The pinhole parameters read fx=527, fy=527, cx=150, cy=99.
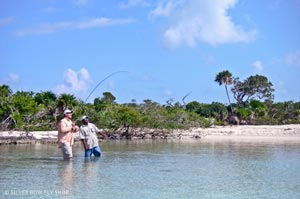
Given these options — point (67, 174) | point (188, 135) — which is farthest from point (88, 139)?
point (188, 135)

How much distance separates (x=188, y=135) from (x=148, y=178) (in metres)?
22.0

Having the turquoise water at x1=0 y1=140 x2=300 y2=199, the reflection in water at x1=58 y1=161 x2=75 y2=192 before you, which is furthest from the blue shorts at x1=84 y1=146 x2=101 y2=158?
the reflection in water at x1=58 y1=161 x2=75 y2=192

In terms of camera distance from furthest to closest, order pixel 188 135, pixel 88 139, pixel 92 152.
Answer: pixel 188 135
pixel 92 152
pixel 88 139

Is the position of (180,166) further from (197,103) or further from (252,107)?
(197,103)

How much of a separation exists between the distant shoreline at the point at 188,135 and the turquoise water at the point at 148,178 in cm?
693

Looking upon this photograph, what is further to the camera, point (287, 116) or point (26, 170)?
point (287, 116)

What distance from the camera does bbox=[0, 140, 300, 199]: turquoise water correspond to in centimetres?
934

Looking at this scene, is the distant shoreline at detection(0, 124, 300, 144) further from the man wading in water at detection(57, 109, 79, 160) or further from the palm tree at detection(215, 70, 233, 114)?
the palm tree at detection(215, 70, 233, 114)

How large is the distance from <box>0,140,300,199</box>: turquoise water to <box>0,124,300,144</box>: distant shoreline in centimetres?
693

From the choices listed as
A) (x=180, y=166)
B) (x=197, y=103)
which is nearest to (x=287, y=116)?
(x=197, y=103)

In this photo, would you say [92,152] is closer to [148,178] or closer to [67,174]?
[67,174]

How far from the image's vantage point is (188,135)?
3309cm

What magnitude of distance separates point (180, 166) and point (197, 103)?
4954cm

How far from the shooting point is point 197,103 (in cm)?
6297
